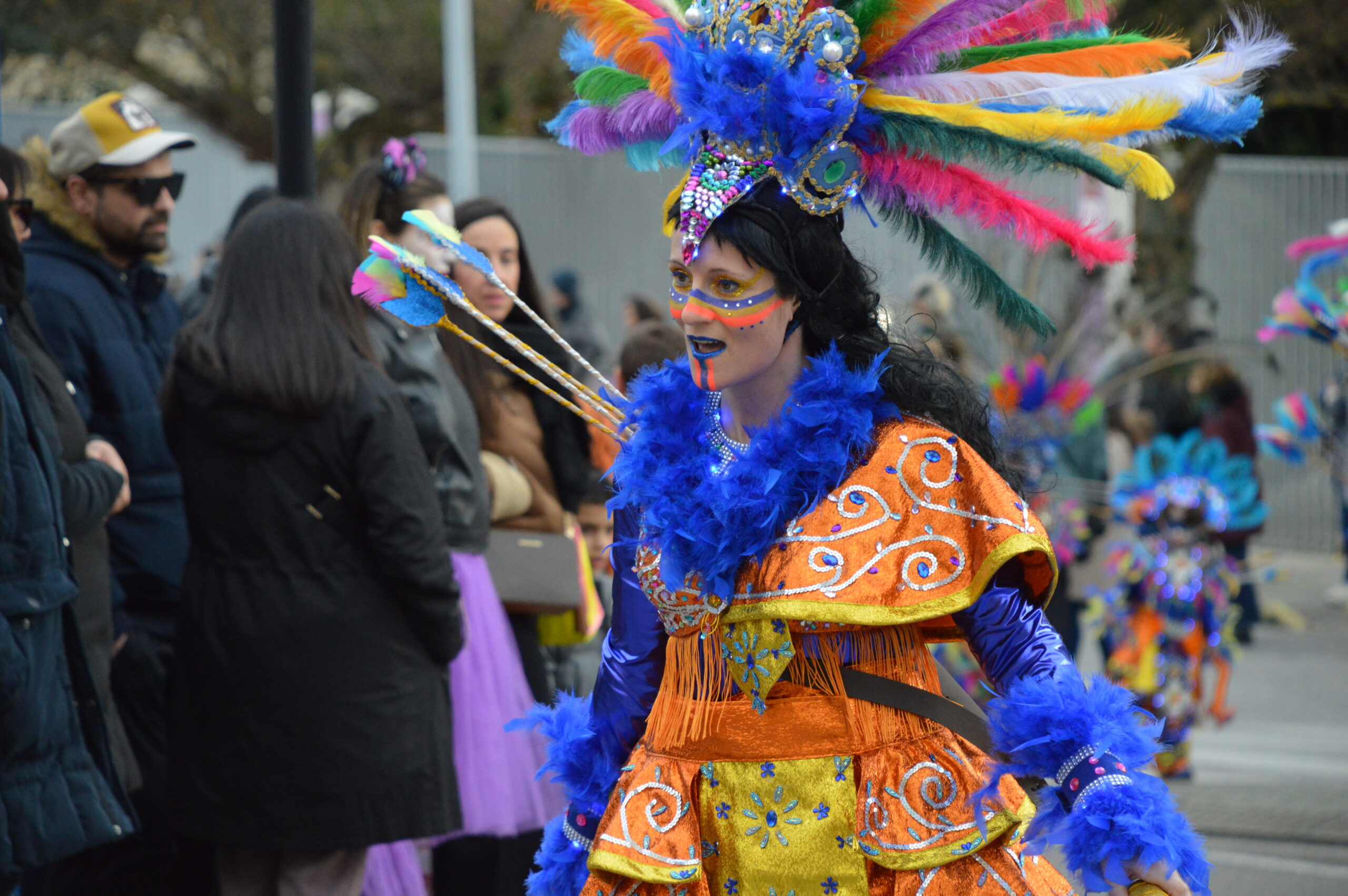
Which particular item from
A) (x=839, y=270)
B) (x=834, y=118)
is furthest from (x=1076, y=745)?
(x=834, y=118)

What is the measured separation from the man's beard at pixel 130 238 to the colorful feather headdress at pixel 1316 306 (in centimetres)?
516

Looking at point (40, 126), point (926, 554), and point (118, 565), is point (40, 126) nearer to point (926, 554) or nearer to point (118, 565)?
point (118, 565)

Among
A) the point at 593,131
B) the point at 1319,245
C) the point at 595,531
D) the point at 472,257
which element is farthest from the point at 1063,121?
the point at 1319,245

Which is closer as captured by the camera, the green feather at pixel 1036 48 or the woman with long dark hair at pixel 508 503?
the green feather at pixel 1036 48

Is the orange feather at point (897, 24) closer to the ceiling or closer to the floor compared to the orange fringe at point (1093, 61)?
closer to the ceiling

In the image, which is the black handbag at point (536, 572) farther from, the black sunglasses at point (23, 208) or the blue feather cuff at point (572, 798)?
the blue feather cuff at point (572, 798)

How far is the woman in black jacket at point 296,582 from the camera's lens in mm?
3545

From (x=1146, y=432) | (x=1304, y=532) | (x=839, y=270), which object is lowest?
(x=1304, y=532)

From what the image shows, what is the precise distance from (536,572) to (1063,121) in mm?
2477

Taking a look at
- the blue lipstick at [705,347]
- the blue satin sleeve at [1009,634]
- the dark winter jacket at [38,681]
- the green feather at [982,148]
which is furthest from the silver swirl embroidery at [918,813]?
the dark winter jacket at [38,681]

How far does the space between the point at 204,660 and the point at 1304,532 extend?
11138mm

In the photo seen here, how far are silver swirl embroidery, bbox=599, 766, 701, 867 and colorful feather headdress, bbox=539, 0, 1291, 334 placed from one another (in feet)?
2.64

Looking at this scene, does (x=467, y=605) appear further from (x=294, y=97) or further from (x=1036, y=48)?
(x=1036, y=48)

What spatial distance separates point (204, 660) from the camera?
11.8 feet
